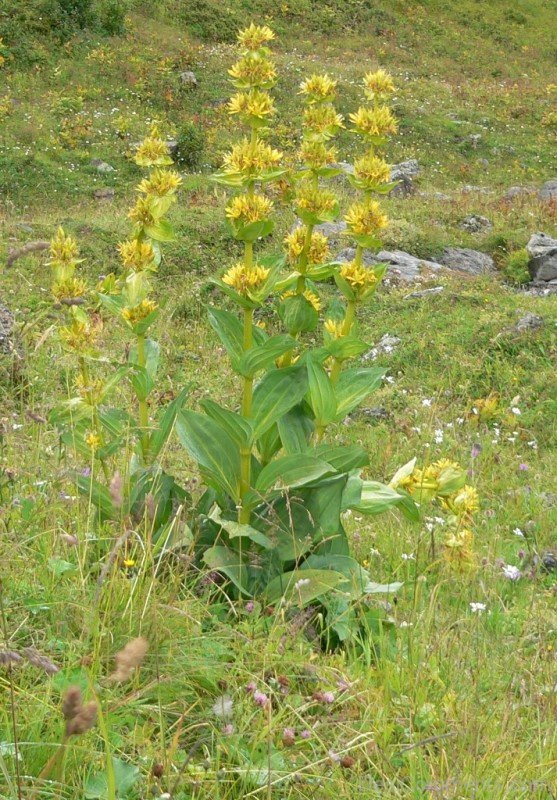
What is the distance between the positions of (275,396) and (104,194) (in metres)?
13.7

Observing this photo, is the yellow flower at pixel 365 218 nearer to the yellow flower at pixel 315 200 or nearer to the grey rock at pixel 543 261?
the yellow flower at pixel 315 200

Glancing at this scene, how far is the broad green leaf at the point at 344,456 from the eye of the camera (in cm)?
289

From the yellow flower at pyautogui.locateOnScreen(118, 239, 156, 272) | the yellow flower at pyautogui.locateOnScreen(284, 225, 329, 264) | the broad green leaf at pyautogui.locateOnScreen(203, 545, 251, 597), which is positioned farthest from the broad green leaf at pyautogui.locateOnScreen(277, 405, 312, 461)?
the yellow flower at pyautogui.locateOnScreen(118, 239, 156, 272)

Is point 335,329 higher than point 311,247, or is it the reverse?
point 311,247

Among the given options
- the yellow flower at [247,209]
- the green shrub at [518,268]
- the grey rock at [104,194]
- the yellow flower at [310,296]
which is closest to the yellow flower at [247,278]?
the yellow flower at [247,209]

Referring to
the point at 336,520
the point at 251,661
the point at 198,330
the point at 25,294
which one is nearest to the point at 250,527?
the point at 336,520

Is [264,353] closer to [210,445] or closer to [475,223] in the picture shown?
[210,445]

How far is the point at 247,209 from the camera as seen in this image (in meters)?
2.78

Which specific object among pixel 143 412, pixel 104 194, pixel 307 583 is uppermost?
pixel 143 412

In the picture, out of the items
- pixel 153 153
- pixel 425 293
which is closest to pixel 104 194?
pixel 425 293

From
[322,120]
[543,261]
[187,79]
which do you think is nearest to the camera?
[322,120]

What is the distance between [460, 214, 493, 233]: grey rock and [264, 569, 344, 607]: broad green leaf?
11.7 m

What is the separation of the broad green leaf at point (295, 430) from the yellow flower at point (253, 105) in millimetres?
1065

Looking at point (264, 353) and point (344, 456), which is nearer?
point (264, 353)
